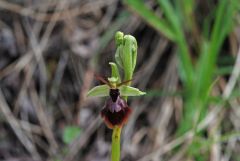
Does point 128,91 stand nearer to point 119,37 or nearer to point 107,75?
point 119,37

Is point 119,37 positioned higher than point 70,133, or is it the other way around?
point 119,37

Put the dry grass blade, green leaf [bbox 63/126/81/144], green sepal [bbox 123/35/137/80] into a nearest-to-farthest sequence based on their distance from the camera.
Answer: green sepal [bbox 123/35/137/80] < green leaf [bbox 63/126/81/144] < the dry grass blade

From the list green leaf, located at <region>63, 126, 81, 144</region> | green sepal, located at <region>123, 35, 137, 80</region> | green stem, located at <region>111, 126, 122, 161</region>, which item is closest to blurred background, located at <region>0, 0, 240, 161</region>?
green leaf, located at <region>63, 126, 81, 144</region>

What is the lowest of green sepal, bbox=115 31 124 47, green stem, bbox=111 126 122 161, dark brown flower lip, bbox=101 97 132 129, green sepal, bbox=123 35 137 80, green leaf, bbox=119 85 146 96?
green stem, bbox=111 126 122 161

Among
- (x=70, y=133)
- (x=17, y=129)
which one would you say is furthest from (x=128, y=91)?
(x=17, y=129)

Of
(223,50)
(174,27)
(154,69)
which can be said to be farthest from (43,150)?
(223,50)

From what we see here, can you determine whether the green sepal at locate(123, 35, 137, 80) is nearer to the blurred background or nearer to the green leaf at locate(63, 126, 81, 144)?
the blurred background

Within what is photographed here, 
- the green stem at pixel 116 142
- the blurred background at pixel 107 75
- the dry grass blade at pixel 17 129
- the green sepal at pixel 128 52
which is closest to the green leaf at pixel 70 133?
the blurred background at pixel 107 75

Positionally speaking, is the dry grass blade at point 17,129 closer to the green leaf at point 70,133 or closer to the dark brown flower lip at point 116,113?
the green leaf at point 70,133
